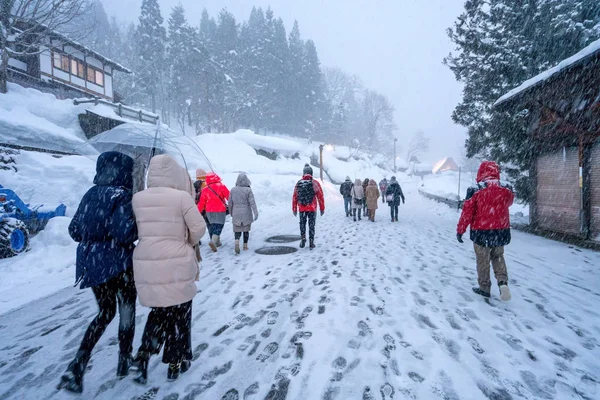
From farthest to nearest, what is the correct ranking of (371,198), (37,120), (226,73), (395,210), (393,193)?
(226,73), (37,120), (395,210), (371,198), (393,193)

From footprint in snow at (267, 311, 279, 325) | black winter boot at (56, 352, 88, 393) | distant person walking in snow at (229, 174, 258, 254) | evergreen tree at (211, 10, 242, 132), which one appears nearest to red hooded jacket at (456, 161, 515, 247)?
footprint in snow at (267, 311, 279, 325)

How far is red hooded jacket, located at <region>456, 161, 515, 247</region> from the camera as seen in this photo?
4.23 meters

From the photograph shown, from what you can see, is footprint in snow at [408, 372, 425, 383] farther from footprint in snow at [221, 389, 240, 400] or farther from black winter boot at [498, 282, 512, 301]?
black winter boot at [498, 282, 512, 301]

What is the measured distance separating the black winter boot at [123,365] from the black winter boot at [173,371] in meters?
0.40

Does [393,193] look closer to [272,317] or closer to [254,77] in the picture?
[272,317]

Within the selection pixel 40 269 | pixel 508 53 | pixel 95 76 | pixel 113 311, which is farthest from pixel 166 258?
pixel 95 76

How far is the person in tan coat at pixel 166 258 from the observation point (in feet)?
7.87

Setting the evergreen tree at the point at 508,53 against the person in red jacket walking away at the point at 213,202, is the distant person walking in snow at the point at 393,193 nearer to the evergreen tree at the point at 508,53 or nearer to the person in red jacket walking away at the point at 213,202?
the evergreen tree at the point at 508,53

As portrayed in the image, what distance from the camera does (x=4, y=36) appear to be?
13.8 meters

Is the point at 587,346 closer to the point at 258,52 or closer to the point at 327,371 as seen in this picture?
the point at 327,371

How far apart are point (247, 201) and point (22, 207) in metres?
5.70

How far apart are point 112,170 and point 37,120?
54.2ft

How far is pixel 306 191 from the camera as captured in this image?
23.8 ft

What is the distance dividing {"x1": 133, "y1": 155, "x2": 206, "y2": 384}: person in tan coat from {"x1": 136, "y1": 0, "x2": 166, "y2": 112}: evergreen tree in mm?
47459
